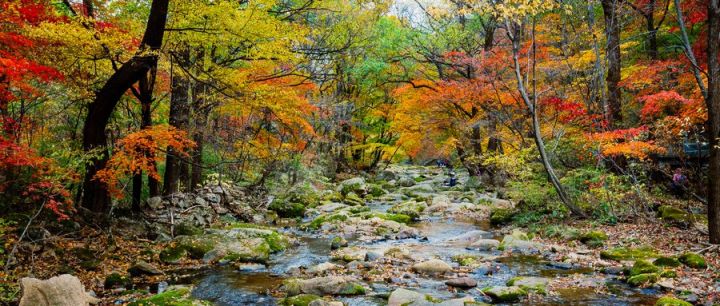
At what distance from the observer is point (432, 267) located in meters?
9.06

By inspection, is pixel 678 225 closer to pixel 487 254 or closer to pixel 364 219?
pixel 487 254

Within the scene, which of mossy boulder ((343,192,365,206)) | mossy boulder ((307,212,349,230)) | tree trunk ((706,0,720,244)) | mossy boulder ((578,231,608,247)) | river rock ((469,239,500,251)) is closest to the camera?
tree trunk ((706,0,720,244))

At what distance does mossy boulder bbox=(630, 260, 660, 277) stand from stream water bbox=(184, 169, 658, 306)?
0.36 m

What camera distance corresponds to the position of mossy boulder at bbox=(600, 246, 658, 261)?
903 cm

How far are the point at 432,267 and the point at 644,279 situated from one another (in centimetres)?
341

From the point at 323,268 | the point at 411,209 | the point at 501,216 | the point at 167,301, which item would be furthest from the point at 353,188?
the point at 167,301

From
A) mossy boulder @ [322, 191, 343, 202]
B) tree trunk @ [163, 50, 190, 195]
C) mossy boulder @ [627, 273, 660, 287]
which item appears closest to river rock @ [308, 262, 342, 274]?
mossy boulder @ [627, 273, 660, 287]

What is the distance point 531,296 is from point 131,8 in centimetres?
1073

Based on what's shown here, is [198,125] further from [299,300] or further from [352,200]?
[299,300]

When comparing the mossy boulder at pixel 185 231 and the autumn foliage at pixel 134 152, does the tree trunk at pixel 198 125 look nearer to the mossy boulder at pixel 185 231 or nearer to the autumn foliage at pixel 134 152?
the mossy boulder at pixel 185 231

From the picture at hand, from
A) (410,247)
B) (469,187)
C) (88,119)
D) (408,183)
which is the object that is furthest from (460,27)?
(88,119)

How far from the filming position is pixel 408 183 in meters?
27.3

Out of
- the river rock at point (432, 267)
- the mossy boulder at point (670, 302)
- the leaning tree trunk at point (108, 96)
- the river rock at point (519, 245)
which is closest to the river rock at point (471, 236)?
the river rock at point (519, 245)

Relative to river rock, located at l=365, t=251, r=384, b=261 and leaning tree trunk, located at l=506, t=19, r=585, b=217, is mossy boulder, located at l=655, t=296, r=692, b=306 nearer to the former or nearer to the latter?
river rock, located at l=365, t=251, r=384, b=261
